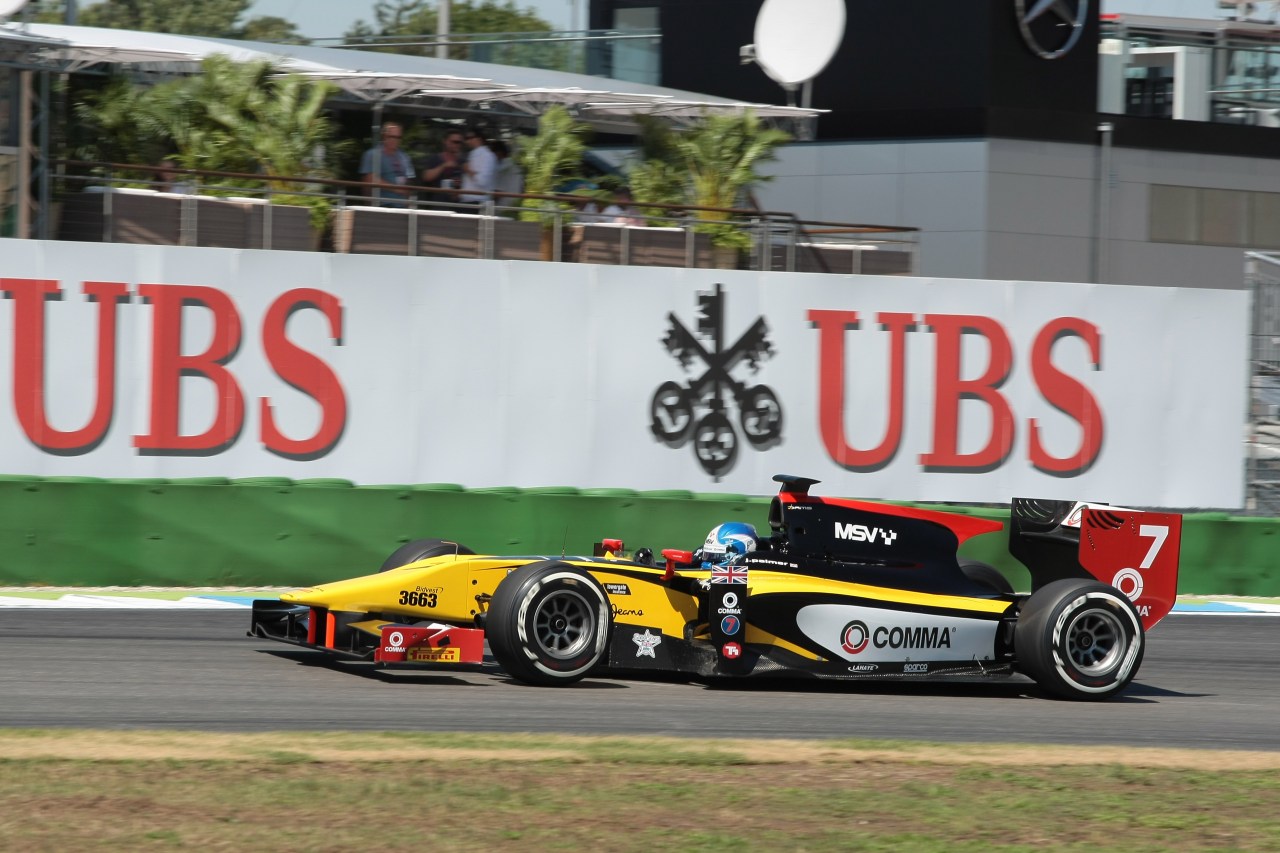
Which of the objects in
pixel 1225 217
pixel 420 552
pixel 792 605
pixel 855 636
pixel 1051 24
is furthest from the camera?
pixel 1225 217

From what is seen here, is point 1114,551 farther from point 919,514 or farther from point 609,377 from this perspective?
point 609,377

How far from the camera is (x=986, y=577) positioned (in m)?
10.4

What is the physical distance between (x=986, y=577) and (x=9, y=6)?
11018 mm

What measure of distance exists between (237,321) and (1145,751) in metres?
10.1

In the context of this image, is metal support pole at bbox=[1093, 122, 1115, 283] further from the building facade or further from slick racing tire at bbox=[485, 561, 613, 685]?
slick racing tire at bbox=[485, 561, 613, 685]

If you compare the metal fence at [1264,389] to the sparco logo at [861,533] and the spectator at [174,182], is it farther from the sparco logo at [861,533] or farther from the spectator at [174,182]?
the spectator at [174,182]

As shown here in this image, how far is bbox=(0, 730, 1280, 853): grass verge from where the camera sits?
586cm

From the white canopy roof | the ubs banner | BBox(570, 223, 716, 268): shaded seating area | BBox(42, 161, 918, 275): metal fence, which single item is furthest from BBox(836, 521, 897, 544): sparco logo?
the white canopy roof

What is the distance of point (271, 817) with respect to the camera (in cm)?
597

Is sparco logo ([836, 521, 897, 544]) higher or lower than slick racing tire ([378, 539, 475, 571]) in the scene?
higher

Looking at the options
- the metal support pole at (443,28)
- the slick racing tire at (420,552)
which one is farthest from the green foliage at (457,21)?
the slick racing tire at (420,552)

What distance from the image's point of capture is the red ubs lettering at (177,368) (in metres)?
15.0

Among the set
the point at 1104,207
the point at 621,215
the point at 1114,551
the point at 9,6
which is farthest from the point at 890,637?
the point at 1104,207

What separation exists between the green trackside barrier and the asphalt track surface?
1.97 metres
